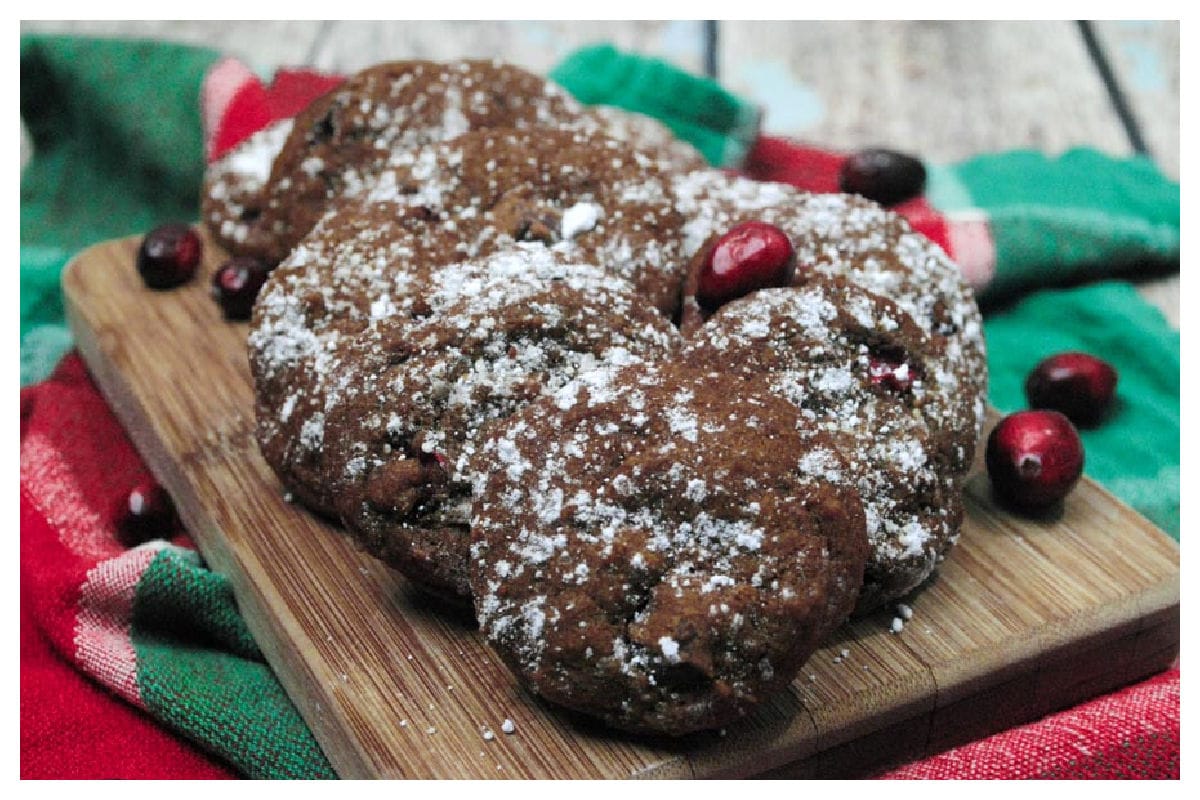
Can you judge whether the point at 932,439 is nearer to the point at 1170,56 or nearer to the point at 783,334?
the point at 783,334

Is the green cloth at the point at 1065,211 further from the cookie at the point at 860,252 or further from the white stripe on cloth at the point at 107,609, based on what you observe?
the white stripe on cloth at the point at 107,609

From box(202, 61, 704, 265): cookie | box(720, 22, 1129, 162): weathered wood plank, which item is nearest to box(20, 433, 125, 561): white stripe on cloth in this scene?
box(202, 61, 704, 265): cookie

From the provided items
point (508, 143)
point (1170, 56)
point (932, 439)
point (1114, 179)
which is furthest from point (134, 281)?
point (1170, 56)

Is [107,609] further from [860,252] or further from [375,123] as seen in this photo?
[860,252]

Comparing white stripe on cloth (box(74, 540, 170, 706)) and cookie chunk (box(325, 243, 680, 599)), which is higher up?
cookie chunk (box(325, 243, 680, 599))

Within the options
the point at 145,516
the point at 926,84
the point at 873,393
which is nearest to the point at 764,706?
the point at 873,393

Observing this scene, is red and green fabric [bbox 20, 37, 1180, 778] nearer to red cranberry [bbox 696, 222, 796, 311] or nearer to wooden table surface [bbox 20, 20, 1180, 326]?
wooden table surface [bbox 20, 20, 1180, 326]
